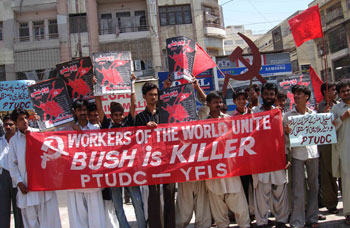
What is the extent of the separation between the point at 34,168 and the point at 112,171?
95cm

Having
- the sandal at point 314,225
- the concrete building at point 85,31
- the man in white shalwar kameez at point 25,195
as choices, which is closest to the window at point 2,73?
the concrete building at point 85,31

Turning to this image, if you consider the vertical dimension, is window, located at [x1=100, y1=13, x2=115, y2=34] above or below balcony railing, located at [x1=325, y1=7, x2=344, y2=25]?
below

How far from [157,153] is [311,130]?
74.7 inches

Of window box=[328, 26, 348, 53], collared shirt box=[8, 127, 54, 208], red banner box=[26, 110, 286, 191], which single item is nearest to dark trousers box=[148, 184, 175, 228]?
red banner box=[26, 110, 286, 191]

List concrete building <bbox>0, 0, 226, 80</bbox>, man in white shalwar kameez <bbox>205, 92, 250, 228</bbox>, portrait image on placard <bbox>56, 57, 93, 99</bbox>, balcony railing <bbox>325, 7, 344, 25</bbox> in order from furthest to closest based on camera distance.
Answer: balcony railing <bbox>325, 7, 344, 25</bbox>
concrete building <bbox>0, 0, 226, 80</bbox>
portrait image on placard <bbox>56, 57, 93, 99</bbox>
man in white shalwar kameez <bbox>205, 92, 250, 228</bbox>

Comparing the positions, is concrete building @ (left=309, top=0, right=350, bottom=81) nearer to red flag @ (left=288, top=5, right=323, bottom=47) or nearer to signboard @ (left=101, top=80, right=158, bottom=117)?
signboard @ (left=101, top=80, right=158, bottom=117)

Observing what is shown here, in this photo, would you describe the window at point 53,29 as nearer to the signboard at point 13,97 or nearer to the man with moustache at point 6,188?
the signboard at point 13,97

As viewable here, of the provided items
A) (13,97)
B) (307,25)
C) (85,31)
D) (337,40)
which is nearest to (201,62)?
(307,25)

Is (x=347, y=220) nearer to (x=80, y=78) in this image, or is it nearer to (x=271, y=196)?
(x=271, y=196)

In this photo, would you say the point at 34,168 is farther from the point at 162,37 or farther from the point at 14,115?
the point at 162,37

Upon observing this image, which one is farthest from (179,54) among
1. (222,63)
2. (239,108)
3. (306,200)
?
(222,63)

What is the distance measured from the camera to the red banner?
13.7 ft

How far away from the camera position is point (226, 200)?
4.26 m

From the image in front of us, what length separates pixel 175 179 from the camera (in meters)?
4.17
